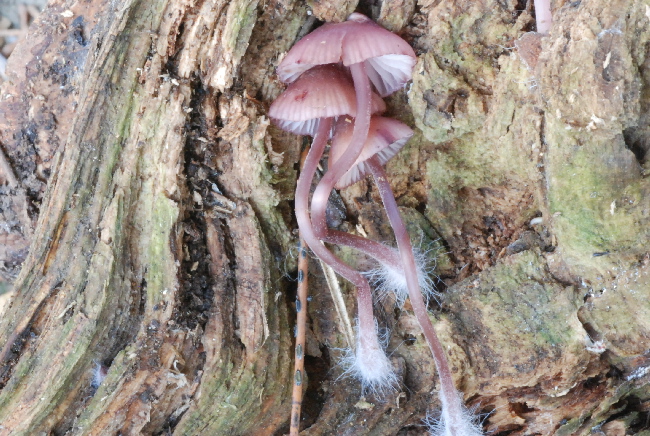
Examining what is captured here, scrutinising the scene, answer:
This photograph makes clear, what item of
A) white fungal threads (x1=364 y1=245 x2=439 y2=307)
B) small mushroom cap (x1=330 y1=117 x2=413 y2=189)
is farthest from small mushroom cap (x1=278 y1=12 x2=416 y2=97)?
white fungal threads (x1=364 y1=245 x2=439 y2=307)

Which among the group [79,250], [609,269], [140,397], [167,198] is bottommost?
[140,397]

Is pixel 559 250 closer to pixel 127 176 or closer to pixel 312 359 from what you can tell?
pixel 312 359

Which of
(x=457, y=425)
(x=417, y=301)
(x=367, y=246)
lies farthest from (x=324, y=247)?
(x=457, y=425)

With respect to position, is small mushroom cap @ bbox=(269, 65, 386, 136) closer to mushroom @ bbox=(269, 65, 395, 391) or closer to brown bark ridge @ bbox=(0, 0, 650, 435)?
mushroom @ bbox=(269, 65, 395, 391)

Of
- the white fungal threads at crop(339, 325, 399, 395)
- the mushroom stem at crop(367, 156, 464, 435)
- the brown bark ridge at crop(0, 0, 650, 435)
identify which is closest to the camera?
the brown bark ridge at crop(0, 0, 650, 435)

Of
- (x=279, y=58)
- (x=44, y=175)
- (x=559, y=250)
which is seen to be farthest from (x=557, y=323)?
(x=44, y=175)
